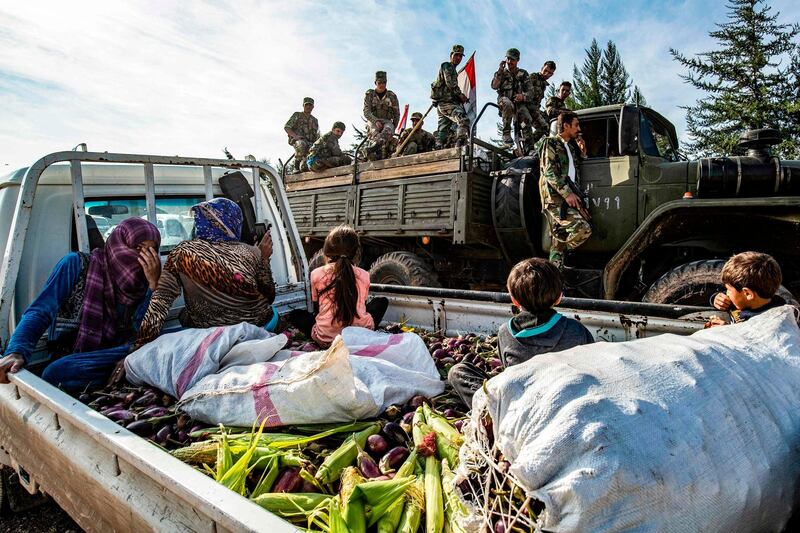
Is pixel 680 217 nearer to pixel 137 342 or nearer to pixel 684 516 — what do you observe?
pixel 684 516

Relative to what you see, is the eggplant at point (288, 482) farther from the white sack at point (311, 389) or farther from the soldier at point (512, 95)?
the soldier at point (512, 95)

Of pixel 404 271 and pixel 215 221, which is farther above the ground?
pixel 215 221

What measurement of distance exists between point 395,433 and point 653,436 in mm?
1107

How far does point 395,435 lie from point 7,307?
7.34 ft

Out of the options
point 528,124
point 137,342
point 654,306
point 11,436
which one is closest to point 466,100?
point 528,124

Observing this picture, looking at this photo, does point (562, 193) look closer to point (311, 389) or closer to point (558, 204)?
point (558, 204)

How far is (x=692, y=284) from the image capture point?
3.87 meters

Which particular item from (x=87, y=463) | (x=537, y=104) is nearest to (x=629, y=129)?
(x=537, y=104)

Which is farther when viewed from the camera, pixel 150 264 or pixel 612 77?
pixel 612 77

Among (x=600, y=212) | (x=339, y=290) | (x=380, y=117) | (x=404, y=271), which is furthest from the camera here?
(x=380, y=117)

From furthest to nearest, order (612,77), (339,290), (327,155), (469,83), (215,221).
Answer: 1. (612,77)
2. (469,83)
3. (327,155)
4. (339,290)
5. (215,221)

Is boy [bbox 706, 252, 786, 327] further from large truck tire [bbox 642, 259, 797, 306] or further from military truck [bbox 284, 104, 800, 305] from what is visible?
military truck [bbox 284, 104, 800, 305]

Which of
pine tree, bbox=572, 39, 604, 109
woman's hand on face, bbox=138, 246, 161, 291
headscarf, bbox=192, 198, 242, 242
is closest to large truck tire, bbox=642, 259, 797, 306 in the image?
headscarf, bbox=192, 198, 242, 242

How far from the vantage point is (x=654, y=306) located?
262 centimetres
